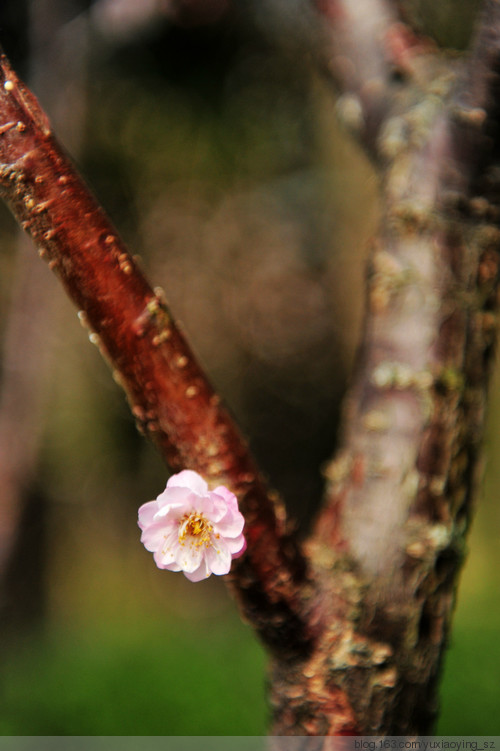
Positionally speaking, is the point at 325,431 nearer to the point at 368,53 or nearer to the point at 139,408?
the point at 368,53

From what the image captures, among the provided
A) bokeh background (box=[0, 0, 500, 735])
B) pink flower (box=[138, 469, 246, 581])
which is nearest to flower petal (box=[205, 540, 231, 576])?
pink flower (box=[138, 469, 246, 581])

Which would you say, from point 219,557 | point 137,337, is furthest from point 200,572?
point 137,337

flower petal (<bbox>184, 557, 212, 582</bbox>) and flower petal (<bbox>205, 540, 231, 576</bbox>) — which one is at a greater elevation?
flower petal (<bbox>205, 540, 231, 576</bbox>)

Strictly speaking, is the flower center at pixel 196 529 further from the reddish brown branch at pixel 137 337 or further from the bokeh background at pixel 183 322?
the bokeh background at pixel 183 322

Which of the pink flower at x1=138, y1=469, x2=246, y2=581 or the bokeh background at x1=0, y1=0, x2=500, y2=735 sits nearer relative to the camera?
the pink flower at x1=138, y1=469, x2=246, y2=581

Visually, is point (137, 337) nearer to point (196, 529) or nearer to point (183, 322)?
point (196, 529)

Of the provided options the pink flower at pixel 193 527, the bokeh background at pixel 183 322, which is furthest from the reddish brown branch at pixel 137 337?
the bokeh background at pixel 183 322

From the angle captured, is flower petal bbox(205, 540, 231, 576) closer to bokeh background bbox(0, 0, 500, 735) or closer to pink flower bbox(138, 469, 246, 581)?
pink flower bbox(138, 469, 246, 581)
